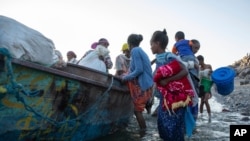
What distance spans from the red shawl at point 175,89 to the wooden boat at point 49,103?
114cm

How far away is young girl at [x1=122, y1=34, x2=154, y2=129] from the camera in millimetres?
5172

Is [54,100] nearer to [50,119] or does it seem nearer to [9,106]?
[50,119]

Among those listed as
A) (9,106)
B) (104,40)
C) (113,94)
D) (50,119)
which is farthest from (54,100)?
(104,40)

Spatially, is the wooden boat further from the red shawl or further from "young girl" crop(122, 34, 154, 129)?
the red shawl

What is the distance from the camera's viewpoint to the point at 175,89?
10.8ft

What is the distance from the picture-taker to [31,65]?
3.16 metres

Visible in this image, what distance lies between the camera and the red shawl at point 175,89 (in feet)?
10.7

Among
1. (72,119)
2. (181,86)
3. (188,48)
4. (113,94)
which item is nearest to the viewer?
(181,86)

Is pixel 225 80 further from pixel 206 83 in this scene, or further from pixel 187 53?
pixel 206 83

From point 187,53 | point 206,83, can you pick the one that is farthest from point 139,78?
point 206,83

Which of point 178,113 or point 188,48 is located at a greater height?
point 188,48

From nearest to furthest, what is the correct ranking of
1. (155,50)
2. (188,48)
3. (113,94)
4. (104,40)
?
(155,50) < (113,94) < (188,48) < (104,40)

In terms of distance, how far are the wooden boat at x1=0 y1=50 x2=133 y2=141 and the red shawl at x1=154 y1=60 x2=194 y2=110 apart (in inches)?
45.1

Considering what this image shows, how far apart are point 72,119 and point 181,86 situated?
157cm
